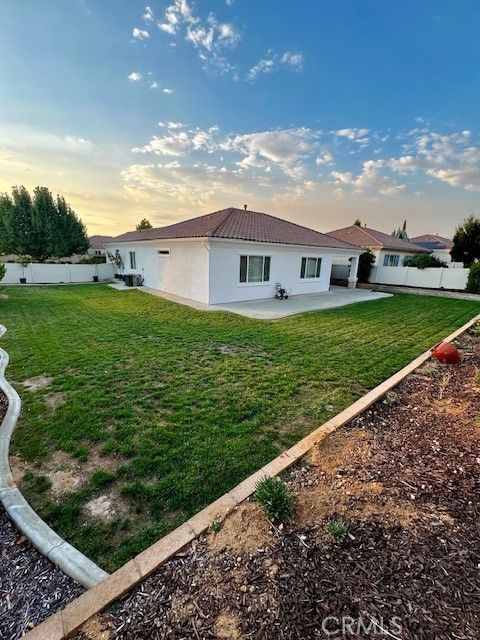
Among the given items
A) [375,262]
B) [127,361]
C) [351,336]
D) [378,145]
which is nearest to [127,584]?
[127,361]

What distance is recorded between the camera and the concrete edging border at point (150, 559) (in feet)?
5.41

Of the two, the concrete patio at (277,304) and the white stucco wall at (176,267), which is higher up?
the white stucco wall at (176,267)

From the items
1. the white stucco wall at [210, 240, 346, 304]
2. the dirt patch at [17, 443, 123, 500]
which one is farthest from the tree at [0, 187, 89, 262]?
the dirt patch at [17, 443, 123, 500]

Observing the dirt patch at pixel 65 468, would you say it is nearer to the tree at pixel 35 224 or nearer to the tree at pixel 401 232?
the tree at pixel 35 224

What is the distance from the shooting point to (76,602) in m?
1.77

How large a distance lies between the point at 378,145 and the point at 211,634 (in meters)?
18.8

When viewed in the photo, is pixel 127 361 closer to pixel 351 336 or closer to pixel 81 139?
pixel 351 336

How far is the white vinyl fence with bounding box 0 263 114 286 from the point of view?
19.3m

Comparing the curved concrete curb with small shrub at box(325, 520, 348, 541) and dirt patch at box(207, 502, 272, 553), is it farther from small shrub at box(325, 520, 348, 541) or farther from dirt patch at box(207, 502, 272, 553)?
small shrub at box(325, 520, 348, 541)

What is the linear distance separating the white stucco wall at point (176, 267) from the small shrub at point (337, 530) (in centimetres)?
1107

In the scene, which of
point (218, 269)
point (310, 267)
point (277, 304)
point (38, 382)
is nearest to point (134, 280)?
point (218, 269)

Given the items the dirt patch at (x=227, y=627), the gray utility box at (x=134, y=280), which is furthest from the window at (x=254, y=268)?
the dirt patch at (x=227, y=627)

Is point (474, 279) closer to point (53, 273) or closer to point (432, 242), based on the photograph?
point (53, 273)

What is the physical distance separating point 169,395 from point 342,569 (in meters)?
3.44
